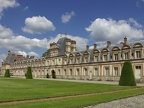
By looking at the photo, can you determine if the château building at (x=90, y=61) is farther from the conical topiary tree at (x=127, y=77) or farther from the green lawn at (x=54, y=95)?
the green lawn at (x=54, y=95)

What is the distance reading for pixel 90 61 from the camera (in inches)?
1737

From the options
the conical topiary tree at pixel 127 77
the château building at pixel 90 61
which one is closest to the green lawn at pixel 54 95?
the conical topiary tree at pixel 127 77

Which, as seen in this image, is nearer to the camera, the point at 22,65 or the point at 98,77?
the point at 98,77

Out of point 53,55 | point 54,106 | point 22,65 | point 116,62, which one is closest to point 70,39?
point 53,55

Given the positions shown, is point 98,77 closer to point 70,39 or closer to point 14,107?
point 70,39

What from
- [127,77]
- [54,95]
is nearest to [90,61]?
[127,77]

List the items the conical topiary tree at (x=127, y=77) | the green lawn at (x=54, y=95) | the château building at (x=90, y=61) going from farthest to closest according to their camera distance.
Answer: the château building at (x=90, y=61)
the conical topiary tree at (x=127, y=77)
the green lawn at (x=54, y=95)

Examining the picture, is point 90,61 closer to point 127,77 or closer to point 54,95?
point 127,77

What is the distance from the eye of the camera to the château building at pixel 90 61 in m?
35.0

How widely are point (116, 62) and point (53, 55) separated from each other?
2333 centimetres

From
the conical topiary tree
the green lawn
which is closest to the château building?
the conical topiary tree

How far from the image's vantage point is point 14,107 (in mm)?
9172

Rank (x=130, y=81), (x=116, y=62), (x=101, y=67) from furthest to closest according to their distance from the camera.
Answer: (x=101, y=67), (x=116, y=62), (x=130, y=81)

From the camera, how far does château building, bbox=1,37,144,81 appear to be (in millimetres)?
35000
